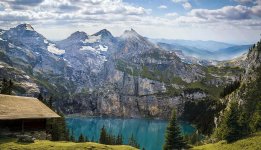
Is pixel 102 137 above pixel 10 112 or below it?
below

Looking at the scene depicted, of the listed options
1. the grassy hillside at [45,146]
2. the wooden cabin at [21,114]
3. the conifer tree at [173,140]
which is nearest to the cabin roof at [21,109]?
the wooden cabin at [21,114]

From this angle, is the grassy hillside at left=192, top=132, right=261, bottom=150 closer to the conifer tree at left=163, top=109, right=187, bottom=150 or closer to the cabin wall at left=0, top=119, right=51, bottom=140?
the conifer tree at left=163, top=109, right=187, bottom=150

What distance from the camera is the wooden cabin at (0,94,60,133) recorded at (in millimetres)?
59500

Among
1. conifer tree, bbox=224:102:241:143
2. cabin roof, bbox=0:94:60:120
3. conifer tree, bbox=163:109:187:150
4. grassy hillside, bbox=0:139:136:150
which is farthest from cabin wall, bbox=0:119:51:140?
conifer tree, bbox=224:102:241:143

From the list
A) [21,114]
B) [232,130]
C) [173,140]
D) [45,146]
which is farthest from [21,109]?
[232,130]

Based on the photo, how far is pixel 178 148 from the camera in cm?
6488

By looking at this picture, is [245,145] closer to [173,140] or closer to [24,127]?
[173,140]

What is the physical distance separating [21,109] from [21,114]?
1.93 metres

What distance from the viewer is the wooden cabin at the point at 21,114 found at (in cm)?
5950

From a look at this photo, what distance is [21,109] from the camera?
62.5 meters

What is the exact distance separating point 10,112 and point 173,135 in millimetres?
27577

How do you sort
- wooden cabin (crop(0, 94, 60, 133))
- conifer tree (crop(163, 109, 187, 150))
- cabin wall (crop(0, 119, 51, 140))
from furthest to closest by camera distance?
conifer tree (crop(163, 109, 187, 150)) < cabin wall (crop(0, 119, 51, 140)) < wooden cabin (crop(0, 94, 60, 133))

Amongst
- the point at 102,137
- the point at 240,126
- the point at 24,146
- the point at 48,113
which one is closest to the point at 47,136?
the point at 48,113

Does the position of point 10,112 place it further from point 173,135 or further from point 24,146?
point 173,135
